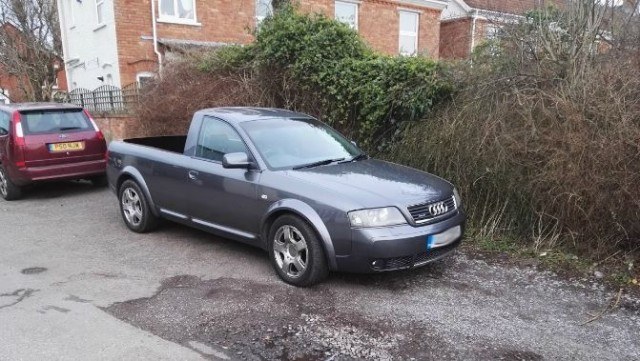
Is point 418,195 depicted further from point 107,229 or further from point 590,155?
point 107,229

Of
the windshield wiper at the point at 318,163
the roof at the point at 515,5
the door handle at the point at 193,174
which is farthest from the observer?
the roof at the point at 515,5

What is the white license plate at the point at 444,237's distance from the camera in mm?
4371

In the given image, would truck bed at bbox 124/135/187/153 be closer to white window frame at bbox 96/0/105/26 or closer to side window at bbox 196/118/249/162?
side window at bbox 196/118/249/162

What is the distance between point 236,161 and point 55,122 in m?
5.28

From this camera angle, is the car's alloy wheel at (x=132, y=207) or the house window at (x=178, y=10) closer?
the car's alloy wheel at (x=132, y=207)

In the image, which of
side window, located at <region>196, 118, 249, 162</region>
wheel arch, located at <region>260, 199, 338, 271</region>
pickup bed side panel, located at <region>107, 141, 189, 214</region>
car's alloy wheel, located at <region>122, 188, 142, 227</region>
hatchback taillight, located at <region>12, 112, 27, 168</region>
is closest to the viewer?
wheel arch, located at <region>260, 199, 338, 271</region>

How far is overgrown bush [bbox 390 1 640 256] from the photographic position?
4.96 metres

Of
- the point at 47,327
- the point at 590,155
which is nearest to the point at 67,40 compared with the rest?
the point at 47,327

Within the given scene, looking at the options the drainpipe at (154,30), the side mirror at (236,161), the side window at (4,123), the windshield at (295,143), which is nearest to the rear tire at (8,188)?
the side window at (4,123)

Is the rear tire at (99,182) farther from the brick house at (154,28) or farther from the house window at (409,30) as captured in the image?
the house window at (409,30)

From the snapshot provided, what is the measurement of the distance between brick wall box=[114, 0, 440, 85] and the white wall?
35cm

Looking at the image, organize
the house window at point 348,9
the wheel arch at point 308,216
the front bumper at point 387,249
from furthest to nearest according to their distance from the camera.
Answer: the house window at point 348,9 < the wheel arch at point 308,216 < the front bumper at point 387,249

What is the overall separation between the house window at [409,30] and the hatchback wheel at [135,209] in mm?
16714

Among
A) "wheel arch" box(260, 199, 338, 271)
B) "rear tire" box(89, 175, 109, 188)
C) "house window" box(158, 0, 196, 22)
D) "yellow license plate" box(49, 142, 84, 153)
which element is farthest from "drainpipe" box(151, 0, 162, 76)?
"wheel arch" box(260, 199, 338, 271)
